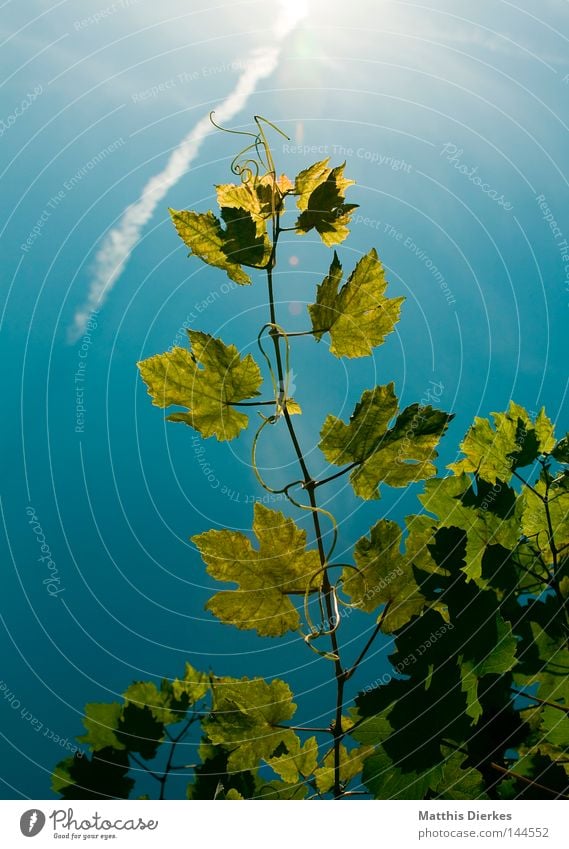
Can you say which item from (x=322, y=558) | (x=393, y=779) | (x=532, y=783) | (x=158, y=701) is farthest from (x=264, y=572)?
(x=158, y=701)

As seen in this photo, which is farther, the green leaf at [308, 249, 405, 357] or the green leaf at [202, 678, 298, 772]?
the green leaf at [202, 678, 298, 772]

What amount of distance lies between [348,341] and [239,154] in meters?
0.74

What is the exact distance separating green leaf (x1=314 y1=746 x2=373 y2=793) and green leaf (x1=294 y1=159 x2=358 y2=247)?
1.58 meters

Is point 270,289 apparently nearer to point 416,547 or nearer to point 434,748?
point 416,547

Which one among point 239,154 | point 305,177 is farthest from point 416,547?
point 239,154

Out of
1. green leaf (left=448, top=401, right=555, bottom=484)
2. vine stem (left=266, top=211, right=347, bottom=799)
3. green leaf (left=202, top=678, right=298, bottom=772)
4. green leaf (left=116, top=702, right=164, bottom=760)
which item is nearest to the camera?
vine stem (left=266, top=211, right=347, bottom=799)

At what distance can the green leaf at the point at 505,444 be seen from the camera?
6.75ft

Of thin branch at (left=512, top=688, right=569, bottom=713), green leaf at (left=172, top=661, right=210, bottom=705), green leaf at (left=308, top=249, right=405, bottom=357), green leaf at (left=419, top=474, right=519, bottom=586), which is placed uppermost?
green leaf at (left=308, top=249, right=405, bottom=357)

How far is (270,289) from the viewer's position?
5.04 feet

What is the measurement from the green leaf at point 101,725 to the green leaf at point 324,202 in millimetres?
2017

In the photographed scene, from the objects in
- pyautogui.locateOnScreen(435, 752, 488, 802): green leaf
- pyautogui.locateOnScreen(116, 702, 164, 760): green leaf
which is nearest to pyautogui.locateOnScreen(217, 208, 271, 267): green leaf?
pyautogui.locateOnScreen(435, 752, 488, 802): green leaf

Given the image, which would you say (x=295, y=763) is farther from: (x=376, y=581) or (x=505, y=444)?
(x=505, y=444)

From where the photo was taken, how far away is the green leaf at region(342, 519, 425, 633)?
1529 millimetres

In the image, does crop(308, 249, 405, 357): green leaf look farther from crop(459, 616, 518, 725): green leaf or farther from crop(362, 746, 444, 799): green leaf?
crop(362, 746, 444, 799): green leaf
